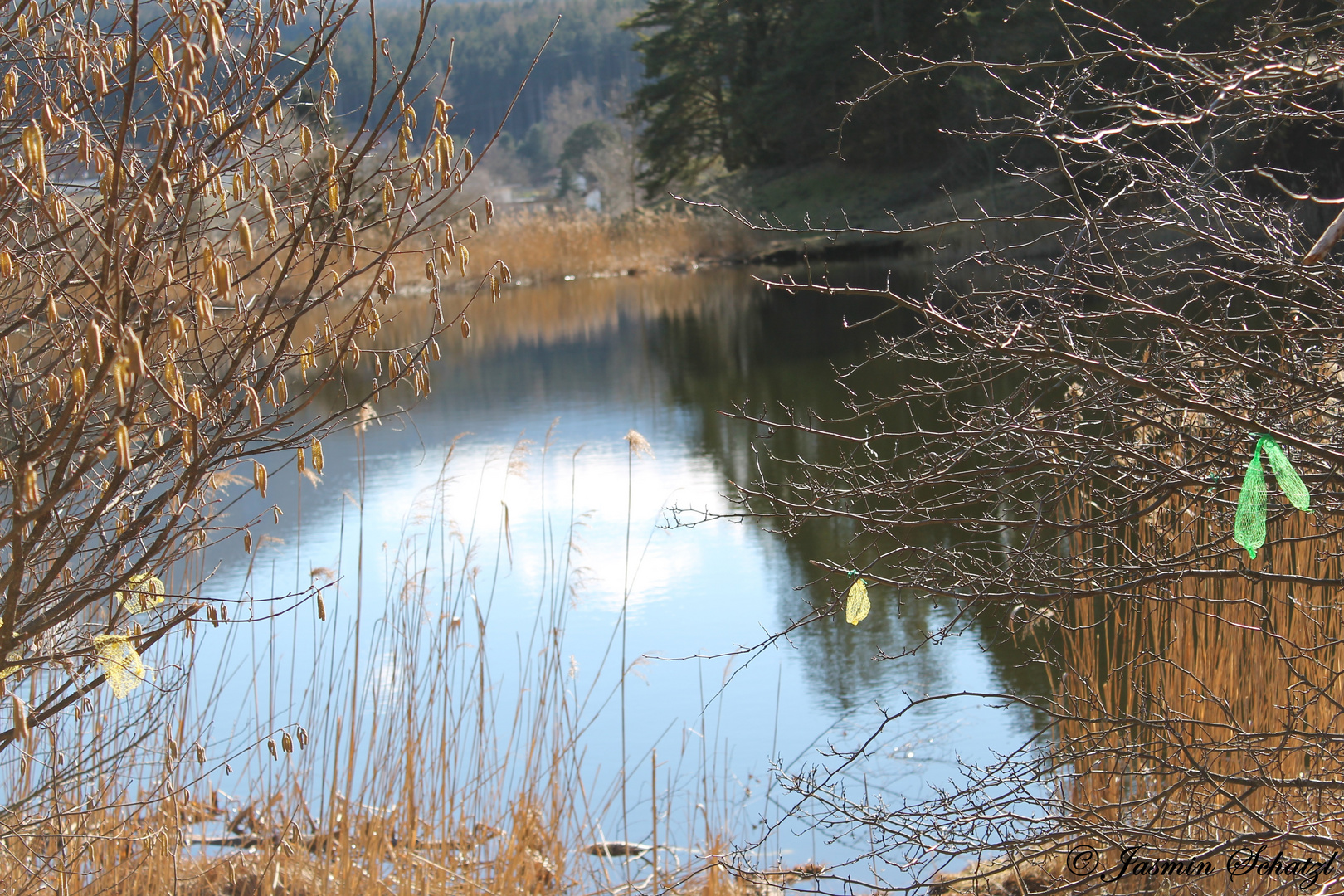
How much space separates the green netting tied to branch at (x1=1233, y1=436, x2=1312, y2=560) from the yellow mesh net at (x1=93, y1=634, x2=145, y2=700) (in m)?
1.40

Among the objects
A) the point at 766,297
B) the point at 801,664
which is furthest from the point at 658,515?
the point at 766,297

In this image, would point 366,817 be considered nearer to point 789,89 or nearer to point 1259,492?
point 1259,492

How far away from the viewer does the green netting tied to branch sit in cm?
A: 141

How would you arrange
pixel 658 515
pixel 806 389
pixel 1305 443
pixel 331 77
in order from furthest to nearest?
1. pixel 806 389
2. pixel 658 515
3. pixel 331 77
4. pixel 1305 443

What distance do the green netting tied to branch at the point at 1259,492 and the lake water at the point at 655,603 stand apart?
0.40 m

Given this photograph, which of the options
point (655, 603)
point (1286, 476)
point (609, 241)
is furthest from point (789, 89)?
point (1286, 476)

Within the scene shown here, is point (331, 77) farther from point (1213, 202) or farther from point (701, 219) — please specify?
point (701, 219)

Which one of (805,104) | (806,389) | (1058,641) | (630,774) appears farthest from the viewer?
(805,104)

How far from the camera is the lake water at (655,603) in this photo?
351 centimetres

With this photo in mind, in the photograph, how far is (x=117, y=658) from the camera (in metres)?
1.48

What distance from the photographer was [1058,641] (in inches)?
150

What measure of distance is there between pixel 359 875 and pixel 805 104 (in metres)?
24.1

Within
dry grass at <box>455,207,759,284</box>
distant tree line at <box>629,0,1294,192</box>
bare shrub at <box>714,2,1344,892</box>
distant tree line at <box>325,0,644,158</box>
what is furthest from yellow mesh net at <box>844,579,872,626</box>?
distant tree line at <box>325,0,644,158</box>

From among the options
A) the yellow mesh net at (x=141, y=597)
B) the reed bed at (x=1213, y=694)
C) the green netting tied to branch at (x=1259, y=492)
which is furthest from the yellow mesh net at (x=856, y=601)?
the yellow mesh net at (x=141, y=597)
